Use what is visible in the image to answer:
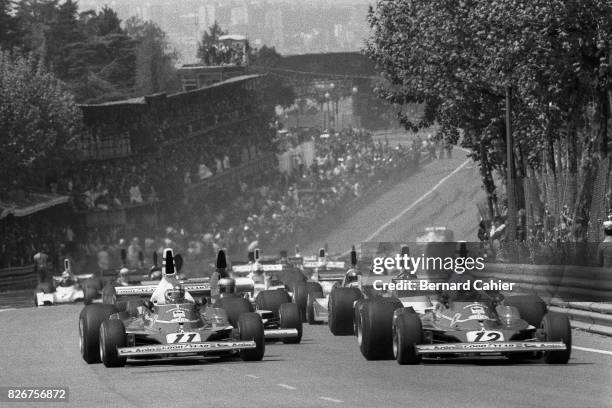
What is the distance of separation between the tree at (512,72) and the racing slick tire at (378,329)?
12.1 metres

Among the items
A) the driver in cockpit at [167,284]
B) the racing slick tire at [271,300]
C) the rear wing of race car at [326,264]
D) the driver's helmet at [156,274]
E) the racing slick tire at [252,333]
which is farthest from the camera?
the rear wing of race car at [326,264]

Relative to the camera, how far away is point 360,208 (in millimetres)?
98812

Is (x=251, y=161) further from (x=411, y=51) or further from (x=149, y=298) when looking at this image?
(x=149, y=298)

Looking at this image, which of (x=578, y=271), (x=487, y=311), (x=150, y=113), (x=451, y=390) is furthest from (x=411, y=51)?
(x=150, y=113)

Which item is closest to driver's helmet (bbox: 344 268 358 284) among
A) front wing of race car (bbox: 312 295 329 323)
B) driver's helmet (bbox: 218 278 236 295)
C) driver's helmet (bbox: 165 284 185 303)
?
front wing of race car (bbox: 312 295 329 323)

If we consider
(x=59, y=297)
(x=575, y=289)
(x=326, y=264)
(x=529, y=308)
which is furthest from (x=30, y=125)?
(x=529, y=308)

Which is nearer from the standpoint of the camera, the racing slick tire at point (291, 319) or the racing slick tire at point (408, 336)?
the racing slick tire at point (408, 336)

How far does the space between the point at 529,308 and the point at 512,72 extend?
54.5ft

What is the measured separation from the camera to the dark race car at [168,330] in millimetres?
21891

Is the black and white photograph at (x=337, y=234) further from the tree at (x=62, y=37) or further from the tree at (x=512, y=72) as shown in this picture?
the tree at (x=62, y=37)

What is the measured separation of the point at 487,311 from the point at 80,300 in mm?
30040

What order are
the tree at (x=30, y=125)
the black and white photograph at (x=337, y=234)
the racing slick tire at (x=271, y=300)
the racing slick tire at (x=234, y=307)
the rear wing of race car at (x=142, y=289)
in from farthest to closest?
the tree at (x=30, y=125) < the racing slick tire at (x=271, y=300) < the rear wing of race car at (x=142, y=289) < the racing slick tire at (x=234, y=307) < the black and white photograph at (x=337, y=234)

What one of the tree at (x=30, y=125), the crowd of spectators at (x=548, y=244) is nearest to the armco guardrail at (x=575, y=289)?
the crowd of spectators at (x=548, y=244)

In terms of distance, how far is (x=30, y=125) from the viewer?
6962cm
